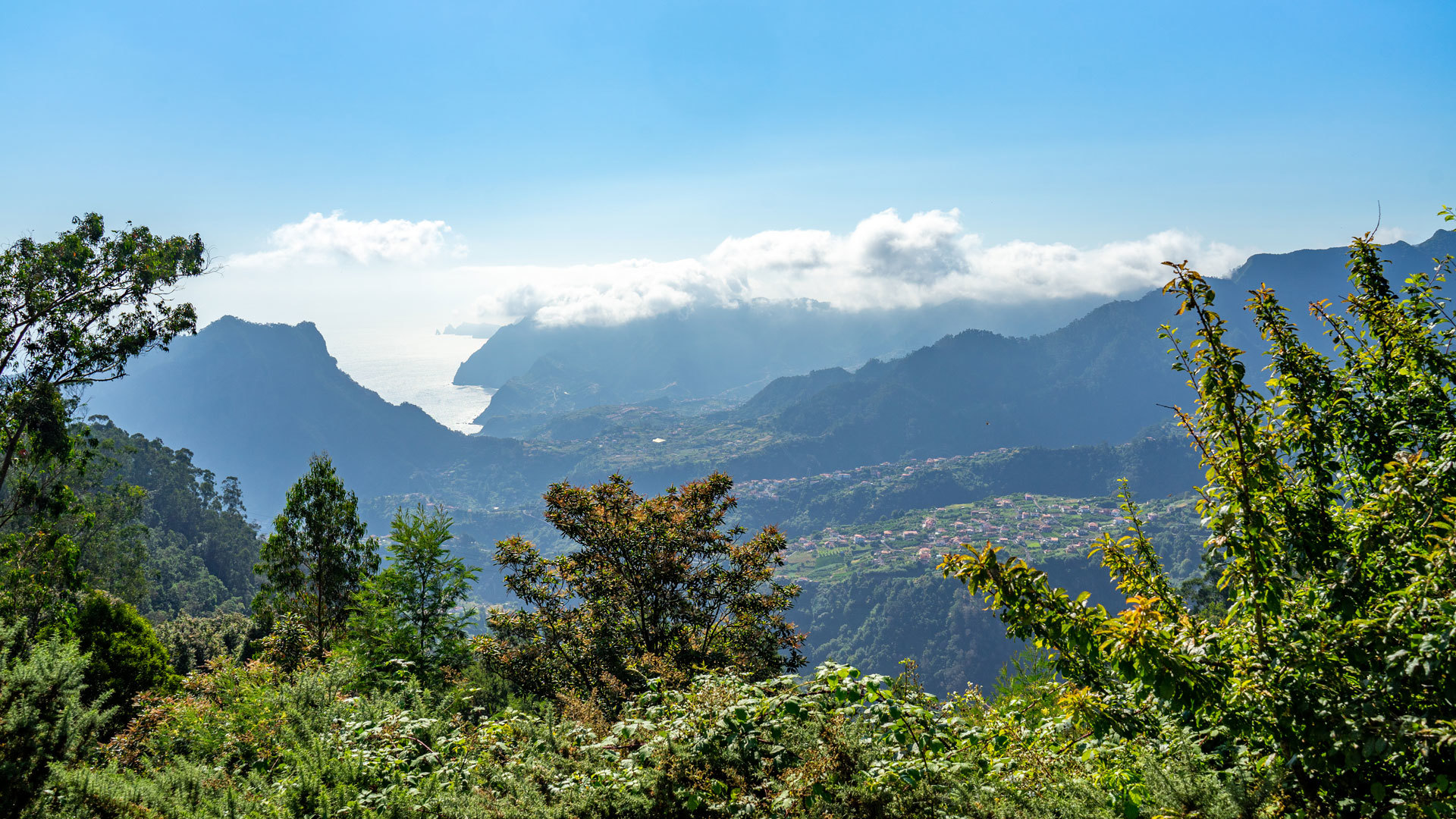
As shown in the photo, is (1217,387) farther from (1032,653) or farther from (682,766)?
(1032,653)

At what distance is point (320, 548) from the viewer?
16422 mm

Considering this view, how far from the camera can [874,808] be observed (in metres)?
3.19

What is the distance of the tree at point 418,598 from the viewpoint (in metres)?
10.2

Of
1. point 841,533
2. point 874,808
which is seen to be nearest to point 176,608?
A: point 874,808

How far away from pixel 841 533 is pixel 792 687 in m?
187

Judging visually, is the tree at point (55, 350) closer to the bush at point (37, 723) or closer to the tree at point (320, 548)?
the tree at point (320, 548)

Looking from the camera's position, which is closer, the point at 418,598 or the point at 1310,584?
the point at 1310,584

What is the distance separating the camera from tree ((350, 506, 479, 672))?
400 inches

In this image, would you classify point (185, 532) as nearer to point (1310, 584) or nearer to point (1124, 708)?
point (1124, 708)

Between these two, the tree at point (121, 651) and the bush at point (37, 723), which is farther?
the tree at point (121, 651)

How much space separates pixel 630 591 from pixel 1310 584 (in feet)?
26.9

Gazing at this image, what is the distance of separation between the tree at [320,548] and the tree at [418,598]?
17.6 ft

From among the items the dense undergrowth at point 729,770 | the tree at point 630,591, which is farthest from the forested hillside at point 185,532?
the dense undergrowth at point 729,770

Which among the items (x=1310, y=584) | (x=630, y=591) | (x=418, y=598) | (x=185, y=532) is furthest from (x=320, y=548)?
(x=185, y=532)
